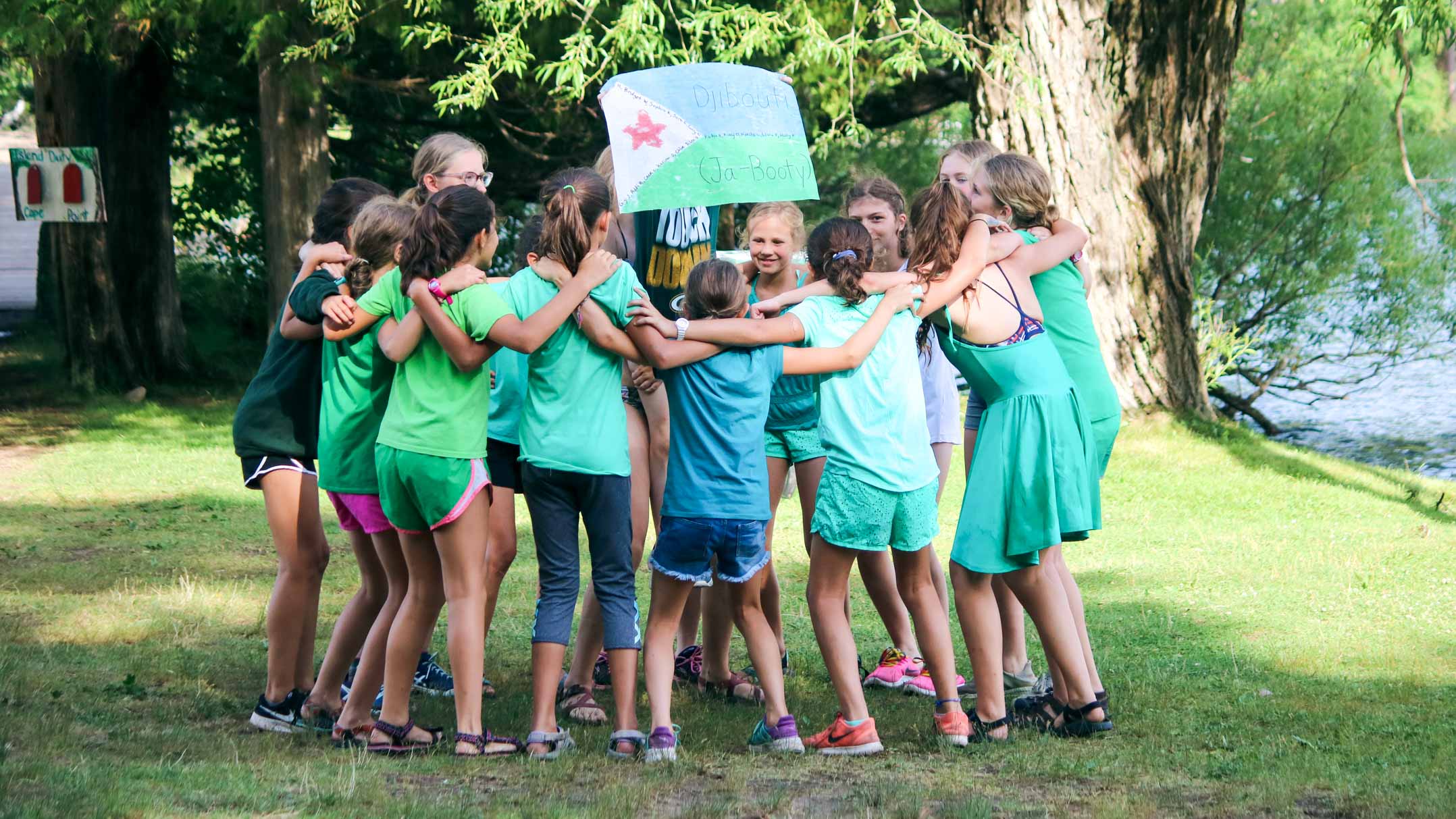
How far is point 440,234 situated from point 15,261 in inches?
1052

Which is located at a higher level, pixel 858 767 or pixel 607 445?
pixel 607 445

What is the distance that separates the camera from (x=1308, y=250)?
17.1 meters

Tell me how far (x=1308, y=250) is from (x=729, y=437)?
1462 centimetres

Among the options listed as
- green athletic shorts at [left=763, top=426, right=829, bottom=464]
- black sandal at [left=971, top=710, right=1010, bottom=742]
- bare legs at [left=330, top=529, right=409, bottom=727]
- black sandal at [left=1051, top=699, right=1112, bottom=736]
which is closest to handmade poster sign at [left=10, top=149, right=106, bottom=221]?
bare legs at [left=330, top=529, right=409, bottom=727]

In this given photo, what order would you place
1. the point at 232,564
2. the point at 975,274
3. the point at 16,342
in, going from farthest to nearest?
the point at 16,342
the point at 232,564
the point at 975,274

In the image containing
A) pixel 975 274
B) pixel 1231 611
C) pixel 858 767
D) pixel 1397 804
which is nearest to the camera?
pixel 1397 804

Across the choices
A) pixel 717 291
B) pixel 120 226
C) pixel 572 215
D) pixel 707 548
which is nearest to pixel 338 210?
pixel 572 215

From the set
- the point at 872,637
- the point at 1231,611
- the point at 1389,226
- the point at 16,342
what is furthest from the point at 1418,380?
the point at 16,342

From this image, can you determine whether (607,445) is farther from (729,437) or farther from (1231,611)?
(1231,611)

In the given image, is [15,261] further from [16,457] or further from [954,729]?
[954,729]

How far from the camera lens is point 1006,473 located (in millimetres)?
4527

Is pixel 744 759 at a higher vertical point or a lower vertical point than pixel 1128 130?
lower

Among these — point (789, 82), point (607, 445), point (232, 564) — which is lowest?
point (232, 564)

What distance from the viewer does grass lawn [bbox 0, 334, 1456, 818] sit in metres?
3.81
